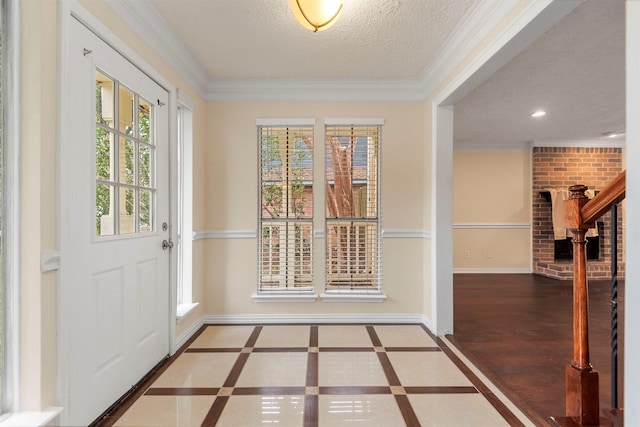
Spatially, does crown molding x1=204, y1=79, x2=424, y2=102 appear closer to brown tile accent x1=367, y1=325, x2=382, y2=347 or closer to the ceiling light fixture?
the ceiling light fixture

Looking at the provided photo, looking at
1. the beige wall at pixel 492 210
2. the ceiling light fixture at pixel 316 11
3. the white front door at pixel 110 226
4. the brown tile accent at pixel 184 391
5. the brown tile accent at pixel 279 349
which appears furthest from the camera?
the beige wall at pixel 492 210

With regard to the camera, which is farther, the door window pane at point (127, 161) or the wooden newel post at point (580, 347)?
the door window pane at point (127, 161)

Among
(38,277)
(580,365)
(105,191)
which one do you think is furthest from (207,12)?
(580,365)

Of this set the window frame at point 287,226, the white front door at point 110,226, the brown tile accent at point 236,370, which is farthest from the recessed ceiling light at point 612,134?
the white front door at point 110,226

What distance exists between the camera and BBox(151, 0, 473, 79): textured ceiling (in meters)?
2.11

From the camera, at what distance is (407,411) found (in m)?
1.90

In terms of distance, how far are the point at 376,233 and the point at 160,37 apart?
8.03ft

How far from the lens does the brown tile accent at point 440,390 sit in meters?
2.10

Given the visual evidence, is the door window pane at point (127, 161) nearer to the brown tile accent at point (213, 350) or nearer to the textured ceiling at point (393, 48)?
the textured ceiling at point (393, 48)

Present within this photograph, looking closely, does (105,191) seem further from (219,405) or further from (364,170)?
(364,170)

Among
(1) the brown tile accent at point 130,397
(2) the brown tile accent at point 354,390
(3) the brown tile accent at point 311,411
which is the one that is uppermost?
(1) the brown tile accent at point 130,397

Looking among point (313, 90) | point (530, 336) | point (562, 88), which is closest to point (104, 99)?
point (313, 90)

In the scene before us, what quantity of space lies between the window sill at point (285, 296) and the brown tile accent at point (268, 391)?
47.8 inches

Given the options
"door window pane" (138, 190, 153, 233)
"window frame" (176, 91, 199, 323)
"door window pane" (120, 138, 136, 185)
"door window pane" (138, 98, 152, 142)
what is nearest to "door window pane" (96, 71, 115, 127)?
"door window pane" (120, 138, 136, 185)
